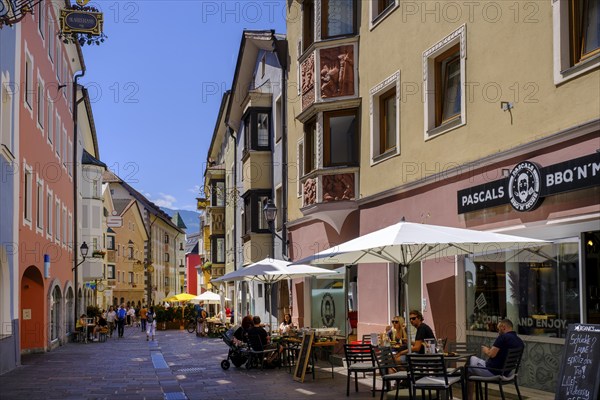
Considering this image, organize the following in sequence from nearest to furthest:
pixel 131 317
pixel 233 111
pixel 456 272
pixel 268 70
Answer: pixel 456 272, pixel 268 70, pixel 233 111, pixel 131 317

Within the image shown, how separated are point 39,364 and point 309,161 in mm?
9813

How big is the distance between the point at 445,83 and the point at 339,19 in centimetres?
617

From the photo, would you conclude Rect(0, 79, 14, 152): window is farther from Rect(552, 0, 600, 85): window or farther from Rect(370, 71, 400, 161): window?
Rect(552, 0, 600, 85): window

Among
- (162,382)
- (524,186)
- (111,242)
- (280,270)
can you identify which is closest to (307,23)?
(280,270)

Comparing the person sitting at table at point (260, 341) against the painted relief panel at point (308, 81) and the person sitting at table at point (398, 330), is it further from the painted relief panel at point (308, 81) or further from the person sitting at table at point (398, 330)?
the painted relief panel at point (308, 81)

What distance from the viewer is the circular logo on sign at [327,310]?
2556cm

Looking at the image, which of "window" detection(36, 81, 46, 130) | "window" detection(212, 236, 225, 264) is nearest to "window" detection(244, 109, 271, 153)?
"window" detection(36, 81, 46, 130)

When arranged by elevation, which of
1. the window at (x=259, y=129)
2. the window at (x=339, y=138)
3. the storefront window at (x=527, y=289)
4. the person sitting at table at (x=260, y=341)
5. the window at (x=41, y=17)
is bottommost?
the person sitting at table at (x=260, y=341)

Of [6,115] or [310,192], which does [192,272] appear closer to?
[6,115]

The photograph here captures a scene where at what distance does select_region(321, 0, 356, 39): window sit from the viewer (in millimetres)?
22078

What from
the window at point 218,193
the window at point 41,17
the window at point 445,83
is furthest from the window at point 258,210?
the window at point 218,193

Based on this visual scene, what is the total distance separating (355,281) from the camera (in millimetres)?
23250

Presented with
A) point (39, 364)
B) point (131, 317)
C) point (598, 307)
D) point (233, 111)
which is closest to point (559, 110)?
point (598, 307)

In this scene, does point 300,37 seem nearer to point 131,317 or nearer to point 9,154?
point 9,154
